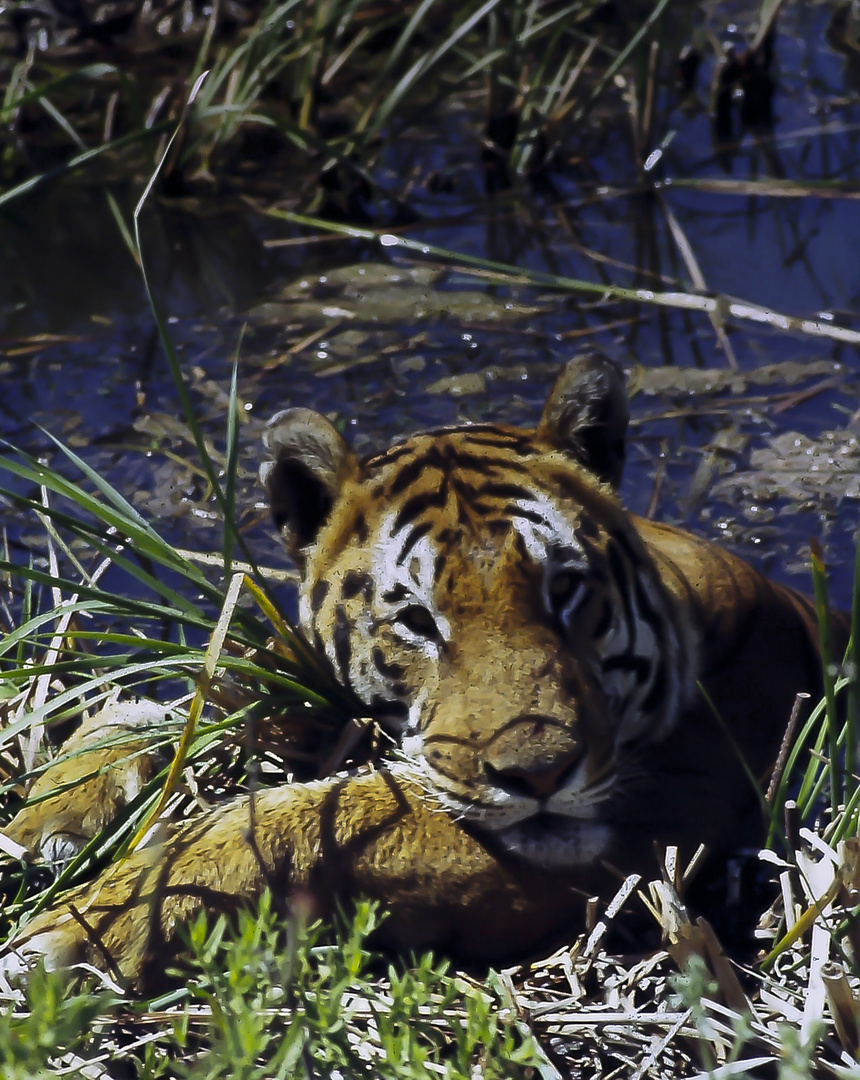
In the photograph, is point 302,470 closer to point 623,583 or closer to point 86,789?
point 623,583

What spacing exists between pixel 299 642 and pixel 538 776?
74 cm

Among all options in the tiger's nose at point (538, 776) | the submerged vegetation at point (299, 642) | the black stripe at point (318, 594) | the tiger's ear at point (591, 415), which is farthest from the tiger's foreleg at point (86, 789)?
the tiger's ear at point (591, 415)

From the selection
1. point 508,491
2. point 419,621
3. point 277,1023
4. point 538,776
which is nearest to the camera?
point 277,1023

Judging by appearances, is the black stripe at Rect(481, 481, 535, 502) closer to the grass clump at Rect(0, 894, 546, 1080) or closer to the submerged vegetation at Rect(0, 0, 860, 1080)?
the submerged vegetation at Rect(0, 0, 860, 1080)

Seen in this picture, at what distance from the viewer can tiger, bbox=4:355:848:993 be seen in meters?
2.43

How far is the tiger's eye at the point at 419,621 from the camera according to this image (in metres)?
2.57

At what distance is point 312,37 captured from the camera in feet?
20.2

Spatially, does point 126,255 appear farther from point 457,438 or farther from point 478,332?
point 457,438

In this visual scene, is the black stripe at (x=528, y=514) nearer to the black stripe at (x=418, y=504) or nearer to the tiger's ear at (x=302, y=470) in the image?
the black stripe at (x=418, y=504)

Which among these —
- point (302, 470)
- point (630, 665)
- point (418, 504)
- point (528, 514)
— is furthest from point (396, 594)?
point (630, 665)

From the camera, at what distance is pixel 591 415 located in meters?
2.87

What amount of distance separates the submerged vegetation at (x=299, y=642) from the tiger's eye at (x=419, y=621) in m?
0.31

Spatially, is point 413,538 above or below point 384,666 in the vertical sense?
above

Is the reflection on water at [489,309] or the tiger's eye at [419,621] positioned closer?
the tiger's eye at [419,621]
